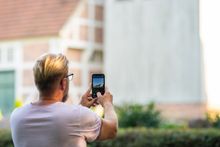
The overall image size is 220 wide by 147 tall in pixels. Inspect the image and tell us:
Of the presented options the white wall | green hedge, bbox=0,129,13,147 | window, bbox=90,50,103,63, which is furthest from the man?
window, bbox=90,50,103,63

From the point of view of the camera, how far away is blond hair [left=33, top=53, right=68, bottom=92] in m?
3.19

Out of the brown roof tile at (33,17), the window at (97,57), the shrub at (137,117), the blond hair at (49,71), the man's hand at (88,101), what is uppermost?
the brown roof tile at (33,17)

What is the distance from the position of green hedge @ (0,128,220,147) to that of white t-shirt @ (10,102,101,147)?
5.26 meters

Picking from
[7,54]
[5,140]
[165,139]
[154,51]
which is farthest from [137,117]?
[7,54]

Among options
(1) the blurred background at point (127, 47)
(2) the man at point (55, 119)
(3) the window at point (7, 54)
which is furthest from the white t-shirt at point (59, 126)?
(3) the window at point (7, 54)

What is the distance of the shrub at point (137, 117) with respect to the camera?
13.9 meters

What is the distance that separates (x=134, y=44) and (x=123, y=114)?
628cm

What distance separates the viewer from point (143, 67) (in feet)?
64.4

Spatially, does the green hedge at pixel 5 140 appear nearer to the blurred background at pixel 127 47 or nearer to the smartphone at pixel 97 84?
the smartphone at pixel 97 84

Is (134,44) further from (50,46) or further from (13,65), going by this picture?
(13,65)

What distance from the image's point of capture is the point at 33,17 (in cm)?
2045

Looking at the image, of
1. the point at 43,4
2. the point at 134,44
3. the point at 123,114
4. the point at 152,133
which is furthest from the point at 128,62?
the point at 152,133

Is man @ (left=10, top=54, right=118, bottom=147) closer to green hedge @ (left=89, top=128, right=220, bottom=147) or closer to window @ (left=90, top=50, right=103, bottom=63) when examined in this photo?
green hedge @ (left=89, top=128, right=220, bottom=147)

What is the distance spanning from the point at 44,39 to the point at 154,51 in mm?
3362
